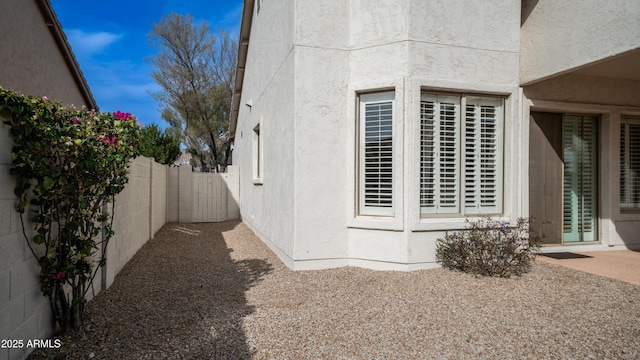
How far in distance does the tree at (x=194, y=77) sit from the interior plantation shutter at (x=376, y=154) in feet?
66.4

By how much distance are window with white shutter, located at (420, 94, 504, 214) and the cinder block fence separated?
5260 millimetres

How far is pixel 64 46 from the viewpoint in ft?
34.8

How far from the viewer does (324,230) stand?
611 centimetres

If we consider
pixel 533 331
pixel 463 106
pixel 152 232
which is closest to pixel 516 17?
pixel 463 106

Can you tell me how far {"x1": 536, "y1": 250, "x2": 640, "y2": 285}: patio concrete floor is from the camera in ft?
18.5

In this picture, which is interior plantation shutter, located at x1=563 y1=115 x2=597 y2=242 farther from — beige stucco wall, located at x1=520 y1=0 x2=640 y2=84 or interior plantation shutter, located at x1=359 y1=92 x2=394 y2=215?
interior plantation shutter, located at x1=359 y1=92 x2=394 y2=215

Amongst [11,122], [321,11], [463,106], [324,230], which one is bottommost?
[324,230]

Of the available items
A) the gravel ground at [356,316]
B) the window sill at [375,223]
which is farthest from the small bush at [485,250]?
the window sill at [375,223]

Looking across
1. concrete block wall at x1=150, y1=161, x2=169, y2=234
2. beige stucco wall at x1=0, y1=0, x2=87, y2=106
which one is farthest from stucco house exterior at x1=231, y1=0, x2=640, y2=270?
beige stucco wall at x1=0, y1=0, x2=87, y2=106

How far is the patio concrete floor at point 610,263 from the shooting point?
564cm

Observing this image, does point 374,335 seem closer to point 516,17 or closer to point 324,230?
point 324,230

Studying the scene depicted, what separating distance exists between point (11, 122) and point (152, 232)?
7.08 metres

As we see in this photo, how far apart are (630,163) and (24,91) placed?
45.6 ft

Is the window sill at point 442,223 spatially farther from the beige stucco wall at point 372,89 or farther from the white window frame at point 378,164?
the white window frame at point 378,164
